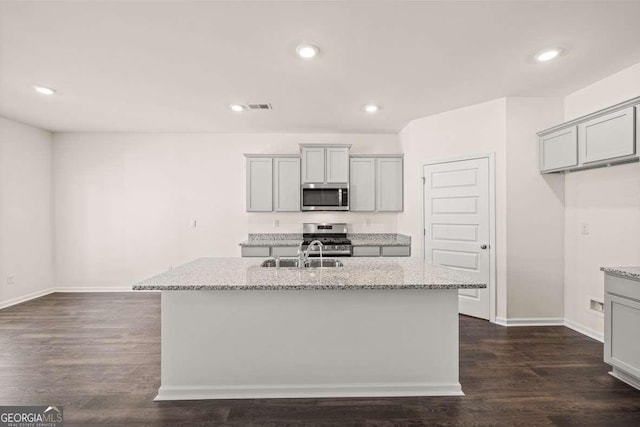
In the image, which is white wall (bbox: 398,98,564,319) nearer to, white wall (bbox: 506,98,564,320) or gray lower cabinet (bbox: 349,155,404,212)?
white wall (bbox: 506,98,564,320)

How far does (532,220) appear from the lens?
3.54 m

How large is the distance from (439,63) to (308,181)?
99.0 inches

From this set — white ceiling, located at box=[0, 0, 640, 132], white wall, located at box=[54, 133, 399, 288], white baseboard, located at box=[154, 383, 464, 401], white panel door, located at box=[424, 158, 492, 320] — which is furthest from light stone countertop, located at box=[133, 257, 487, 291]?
white wall, located at box=[54, 133, 399, 288]

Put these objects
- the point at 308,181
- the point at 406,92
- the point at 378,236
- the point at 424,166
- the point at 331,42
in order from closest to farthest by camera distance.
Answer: the point at 331,42
the point at 406,92
the point at 424,166
the point at 308,181
the point at 378,236

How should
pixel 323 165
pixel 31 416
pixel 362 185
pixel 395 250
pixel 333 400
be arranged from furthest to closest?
pixel 362 185
pixel 323 165
pixel 395 250
pixel 333 400
pixel 31 416

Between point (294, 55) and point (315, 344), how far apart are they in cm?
231

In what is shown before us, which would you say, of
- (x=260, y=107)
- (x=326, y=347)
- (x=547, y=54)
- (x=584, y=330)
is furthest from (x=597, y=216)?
(x=260, y=107)

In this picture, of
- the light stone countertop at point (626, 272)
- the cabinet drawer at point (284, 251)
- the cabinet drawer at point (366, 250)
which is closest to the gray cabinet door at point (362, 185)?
the cabinet drawer at point (366, 250)

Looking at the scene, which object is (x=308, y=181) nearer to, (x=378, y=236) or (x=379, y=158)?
(x=379, y=158)

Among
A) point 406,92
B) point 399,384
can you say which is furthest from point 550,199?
point 399,384

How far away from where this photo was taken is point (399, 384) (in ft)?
7.22

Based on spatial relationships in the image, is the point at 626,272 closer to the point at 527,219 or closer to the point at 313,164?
the point at 527,219

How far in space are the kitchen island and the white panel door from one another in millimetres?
1492

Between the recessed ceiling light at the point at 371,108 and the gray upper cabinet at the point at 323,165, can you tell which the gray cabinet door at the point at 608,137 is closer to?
the recessed ceiling light at the point at 371,108
